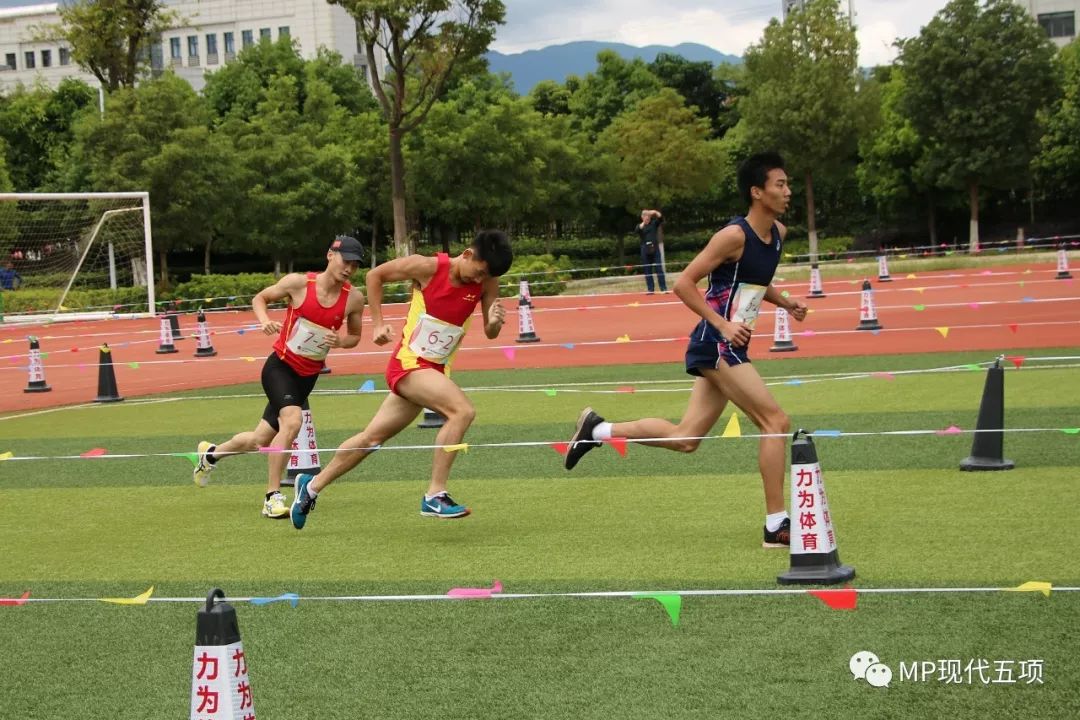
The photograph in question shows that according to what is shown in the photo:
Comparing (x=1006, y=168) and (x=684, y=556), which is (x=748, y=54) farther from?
(x=684, y=556)

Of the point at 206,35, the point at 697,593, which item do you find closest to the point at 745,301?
the point at 697,593

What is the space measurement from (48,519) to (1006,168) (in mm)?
44530

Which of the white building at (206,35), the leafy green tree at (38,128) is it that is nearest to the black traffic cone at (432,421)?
the leafy green tree at (38,128)

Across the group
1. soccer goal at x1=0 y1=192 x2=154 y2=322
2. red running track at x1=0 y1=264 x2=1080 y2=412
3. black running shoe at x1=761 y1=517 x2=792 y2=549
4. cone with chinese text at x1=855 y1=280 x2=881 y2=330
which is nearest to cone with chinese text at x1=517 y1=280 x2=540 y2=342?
red running track at x1=0 y1=264 x2=1080 y2=412

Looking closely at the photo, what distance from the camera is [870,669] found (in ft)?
17.2

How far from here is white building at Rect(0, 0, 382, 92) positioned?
95.5 meters

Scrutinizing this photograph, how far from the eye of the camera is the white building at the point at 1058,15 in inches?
2798

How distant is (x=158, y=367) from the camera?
78.3ft

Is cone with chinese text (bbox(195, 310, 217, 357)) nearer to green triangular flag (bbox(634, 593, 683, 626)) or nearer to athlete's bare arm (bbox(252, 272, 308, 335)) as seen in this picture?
athlete's bare arm (bbox(252, 272, 308, 335))

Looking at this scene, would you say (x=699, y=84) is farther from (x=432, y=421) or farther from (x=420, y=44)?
(x=432, y=421)

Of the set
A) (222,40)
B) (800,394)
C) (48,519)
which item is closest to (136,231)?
(800,394)

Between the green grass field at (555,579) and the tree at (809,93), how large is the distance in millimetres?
39155

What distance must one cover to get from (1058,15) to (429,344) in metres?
71.6

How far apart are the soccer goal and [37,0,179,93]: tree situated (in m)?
10.1
